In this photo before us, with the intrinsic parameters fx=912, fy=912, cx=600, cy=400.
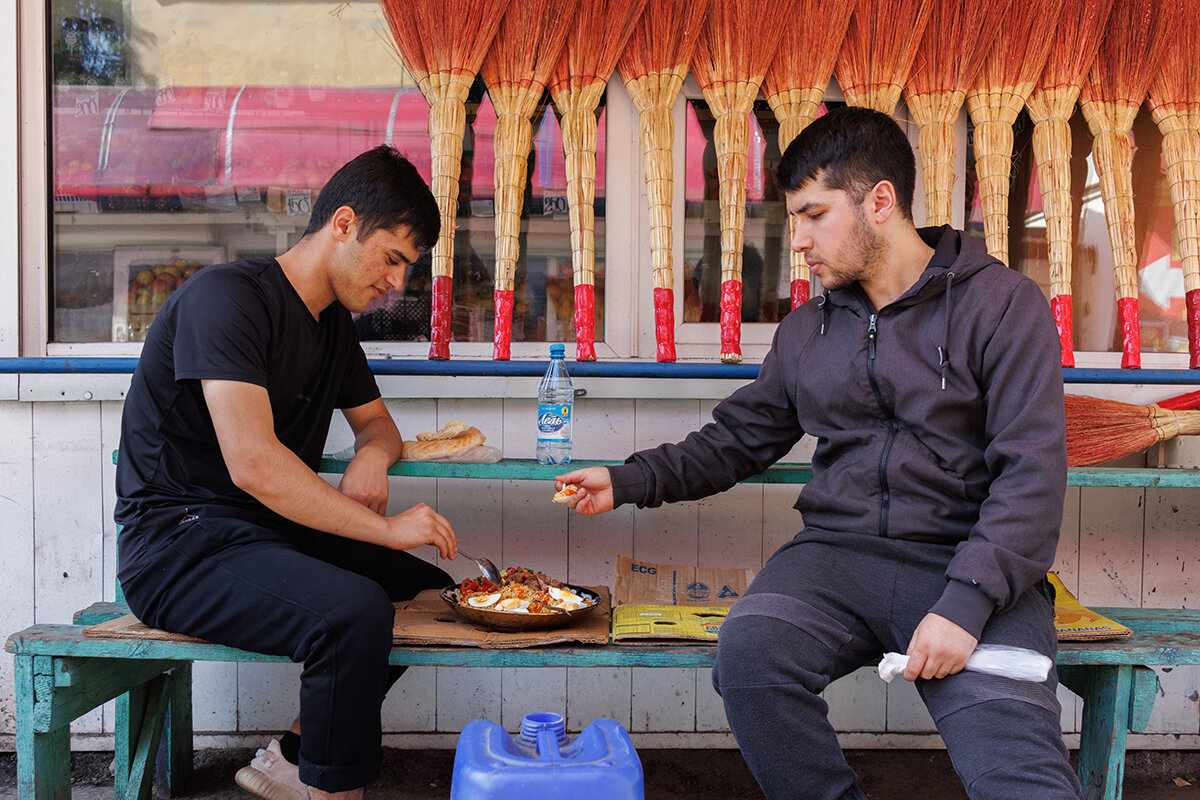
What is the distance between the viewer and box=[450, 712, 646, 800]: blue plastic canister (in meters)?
1.51

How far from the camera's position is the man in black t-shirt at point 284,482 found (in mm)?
1910

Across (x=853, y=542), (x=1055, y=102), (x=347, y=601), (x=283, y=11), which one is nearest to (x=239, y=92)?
(x=283, y=11)

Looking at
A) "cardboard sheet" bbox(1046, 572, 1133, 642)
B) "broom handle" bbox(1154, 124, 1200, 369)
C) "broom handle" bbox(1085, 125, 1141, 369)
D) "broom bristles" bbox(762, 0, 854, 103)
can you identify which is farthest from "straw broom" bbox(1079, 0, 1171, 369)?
"cardboard sheet" bbox(1046, 572, 1133, 642)

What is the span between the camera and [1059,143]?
9.28 feet

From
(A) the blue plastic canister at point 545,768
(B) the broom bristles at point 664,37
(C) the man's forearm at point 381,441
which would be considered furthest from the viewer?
(B) the broom bristles at point 664,37

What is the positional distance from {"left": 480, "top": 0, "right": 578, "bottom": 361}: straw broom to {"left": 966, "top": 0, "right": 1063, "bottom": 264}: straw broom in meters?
1.30

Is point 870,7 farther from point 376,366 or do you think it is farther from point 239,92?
point 239,92

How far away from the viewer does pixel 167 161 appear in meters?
2.99

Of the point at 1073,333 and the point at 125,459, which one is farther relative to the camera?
the point at 1073,333

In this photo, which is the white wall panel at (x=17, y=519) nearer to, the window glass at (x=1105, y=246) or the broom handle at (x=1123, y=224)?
the window glass at (x=1105, y=246)

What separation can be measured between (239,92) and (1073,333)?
288cm

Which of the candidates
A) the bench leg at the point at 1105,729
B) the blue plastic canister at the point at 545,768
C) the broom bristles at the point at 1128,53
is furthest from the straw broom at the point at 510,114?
the bench leg at the point at 1105,729

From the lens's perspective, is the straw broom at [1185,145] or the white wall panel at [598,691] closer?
the straw broom at [1185,145]

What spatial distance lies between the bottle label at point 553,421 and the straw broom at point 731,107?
60cm
